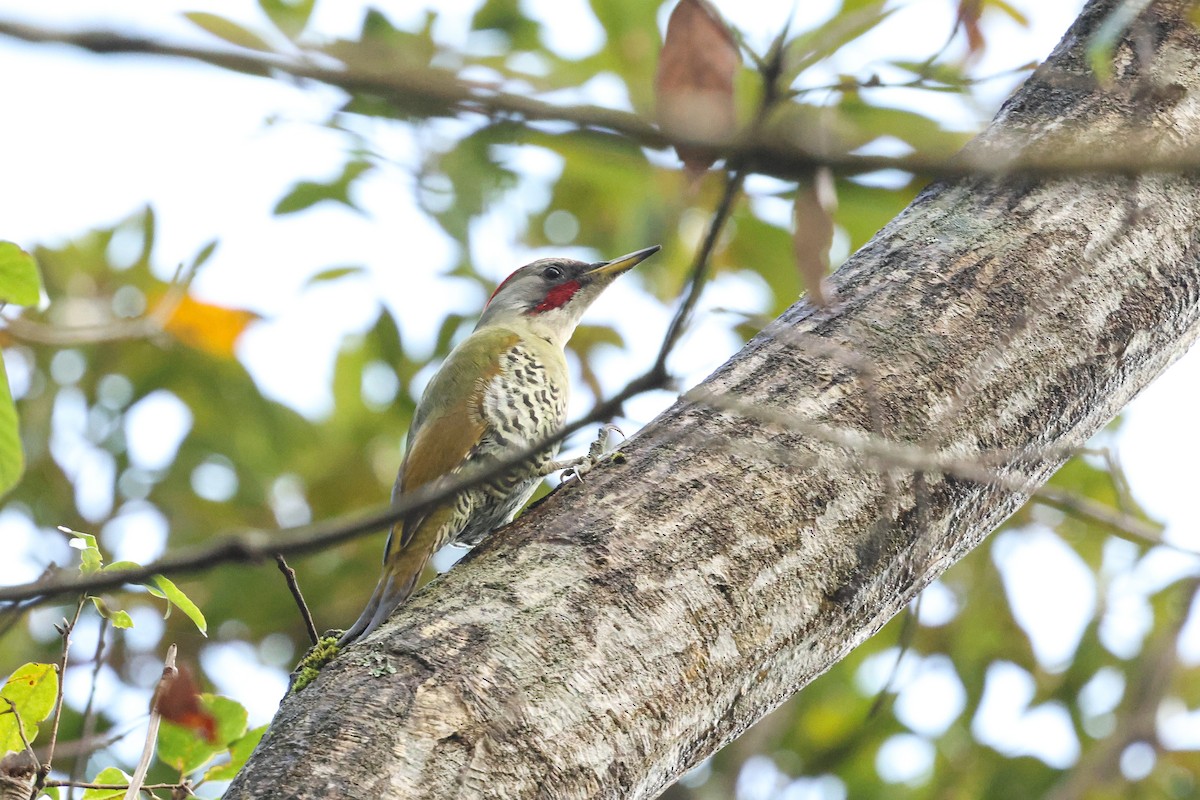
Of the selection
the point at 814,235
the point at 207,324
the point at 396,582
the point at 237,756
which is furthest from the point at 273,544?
the point at 207,324

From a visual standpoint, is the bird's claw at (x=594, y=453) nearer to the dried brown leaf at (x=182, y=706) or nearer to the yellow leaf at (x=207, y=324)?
the dried brown leaf at (x=182, y=706)

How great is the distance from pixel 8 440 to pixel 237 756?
2.64ft

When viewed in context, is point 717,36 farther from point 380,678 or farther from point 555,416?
point 555,416

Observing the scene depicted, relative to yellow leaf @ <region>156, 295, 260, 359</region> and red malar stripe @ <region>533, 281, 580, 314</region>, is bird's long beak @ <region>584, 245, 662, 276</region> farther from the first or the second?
yellow leaf @ <region>156, 295, 260, 359</region>

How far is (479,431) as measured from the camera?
3.21m

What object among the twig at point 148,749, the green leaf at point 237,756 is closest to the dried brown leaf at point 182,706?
the twig at point 148,749

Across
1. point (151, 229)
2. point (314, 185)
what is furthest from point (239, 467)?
point (314, 185)

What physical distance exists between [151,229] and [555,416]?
169 centimetres

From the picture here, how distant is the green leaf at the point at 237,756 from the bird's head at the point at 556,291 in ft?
7.09

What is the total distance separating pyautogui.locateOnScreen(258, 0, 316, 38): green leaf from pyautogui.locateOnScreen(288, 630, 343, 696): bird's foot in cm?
180

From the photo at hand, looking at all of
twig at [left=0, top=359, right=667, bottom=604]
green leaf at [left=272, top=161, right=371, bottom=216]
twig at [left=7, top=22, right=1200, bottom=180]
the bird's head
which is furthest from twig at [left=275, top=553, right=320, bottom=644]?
the bird's head

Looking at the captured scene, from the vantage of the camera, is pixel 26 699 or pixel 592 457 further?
pixel 592 457

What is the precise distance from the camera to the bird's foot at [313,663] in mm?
2031

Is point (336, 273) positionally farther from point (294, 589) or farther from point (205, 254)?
point (294, 589)
